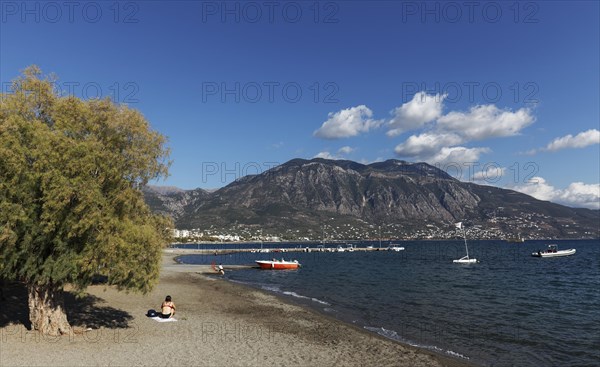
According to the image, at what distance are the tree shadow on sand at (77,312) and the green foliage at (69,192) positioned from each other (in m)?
5.98

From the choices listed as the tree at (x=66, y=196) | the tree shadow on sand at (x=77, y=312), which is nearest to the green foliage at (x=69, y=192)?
the tree at (x=66, y=196)

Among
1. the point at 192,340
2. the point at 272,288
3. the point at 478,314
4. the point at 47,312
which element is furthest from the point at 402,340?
the point at 272,288

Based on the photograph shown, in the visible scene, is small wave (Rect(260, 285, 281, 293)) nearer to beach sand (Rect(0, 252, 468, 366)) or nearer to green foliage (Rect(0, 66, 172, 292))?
beach sand (Rect(0, 252, 468, 366))

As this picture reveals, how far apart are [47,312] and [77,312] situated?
7.08 meters

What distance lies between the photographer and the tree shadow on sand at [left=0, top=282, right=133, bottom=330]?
23.2 metres

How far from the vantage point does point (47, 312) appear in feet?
65.8

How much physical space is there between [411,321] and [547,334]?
9.72 metres

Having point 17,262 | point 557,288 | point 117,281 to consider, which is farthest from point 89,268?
point 557,288

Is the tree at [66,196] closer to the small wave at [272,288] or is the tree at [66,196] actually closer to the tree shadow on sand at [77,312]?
the tree shadow on sand at [77,312]

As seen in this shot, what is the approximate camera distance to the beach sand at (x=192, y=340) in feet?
58.5

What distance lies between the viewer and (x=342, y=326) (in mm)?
28953

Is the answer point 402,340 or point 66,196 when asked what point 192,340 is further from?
point 402,340

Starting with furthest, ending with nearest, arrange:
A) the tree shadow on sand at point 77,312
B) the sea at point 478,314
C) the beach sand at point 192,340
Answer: the sea at point 478,314, the tree shadow on sand at point 77,312, the beach sand at point 192,340

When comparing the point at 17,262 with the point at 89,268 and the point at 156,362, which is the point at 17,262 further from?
the point at 156,362
